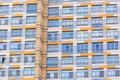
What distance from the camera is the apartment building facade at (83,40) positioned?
70.6 m

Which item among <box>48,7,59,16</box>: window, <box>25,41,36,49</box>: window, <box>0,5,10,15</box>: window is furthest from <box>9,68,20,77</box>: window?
<box>48,7,59,16</box>: window

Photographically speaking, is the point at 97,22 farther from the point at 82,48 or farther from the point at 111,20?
the point at 82,48

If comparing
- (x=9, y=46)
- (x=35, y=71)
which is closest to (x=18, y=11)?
(x=9, y=46)

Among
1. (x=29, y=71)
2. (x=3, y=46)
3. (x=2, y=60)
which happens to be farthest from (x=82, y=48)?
(x=2, y=60)

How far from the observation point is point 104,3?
73.9 metres

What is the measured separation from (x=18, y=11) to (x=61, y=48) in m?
9.91

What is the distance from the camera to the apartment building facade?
70.6 m

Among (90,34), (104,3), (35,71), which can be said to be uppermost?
(104,3)

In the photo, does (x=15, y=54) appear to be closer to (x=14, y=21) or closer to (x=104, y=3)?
(x=14, y=21)

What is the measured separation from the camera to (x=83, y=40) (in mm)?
72438

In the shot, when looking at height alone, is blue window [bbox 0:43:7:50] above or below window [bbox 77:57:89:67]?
above

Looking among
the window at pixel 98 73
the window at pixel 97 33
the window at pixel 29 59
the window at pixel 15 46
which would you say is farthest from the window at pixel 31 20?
the window at pixel 98 73

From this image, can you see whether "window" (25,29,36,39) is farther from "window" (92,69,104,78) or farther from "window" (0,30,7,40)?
"window" (92,69,104,78)

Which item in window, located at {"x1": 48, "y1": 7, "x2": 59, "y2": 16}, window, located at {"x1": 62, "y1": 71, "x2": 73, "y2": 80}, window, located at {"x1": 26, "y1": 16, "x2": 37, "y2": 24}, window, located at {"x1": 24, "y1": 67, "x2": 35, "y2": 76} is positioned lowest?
window, located at {"x1": 62, "y1": 71, "x2": 73, "y2": 80}
